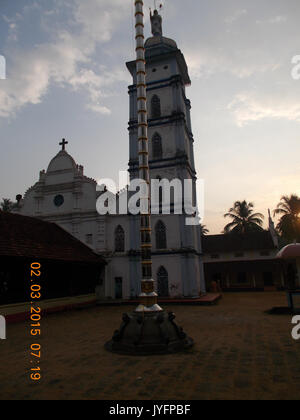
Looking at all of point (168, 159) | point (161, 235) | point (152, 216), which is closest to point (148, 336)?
point (161, 235)

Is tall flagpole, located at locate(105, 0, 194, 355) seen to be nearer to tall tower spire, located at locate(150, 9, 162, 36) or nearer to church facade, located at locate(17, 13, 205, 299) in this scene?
church facade, located at locate(17, 13, 205, 299)

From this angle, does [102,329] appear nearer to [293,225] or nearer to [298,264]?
[298,264]

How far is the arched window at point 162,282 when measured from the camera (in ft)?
66.5

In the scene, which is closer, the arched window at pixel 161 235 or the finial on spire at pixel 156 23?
the arched window at pixel 161 235

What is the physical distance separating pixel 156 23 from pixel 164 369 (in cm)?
3031

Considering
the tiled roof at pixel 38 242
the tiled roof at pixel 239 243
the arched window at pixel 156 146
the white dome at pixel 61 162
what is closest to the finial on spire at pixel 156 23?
the arched window at pixel 156 146

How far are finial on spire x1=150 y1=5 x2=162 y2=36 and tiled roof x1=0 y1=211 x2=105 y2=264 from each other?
66.8 feet

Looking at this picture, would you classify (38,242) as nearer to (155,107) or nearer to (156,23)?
(155,107)

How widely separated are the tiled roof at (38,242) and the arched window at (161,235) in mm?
4306

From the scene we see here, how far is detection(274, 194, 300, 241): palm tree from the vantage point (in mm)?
33375

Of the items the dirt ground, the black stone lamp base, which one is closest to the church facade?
the dirt ground

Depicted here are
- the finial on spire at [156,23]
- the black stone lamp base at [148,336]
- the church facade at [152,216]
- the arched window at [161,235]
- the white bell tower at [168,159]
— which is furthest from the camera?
the finial on spire at [156,23]

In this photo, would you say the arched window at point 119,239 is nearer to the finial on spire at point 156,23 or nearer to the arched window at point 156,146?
the arched window at point 156,146

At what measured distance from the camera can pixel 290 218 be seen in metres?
34.1
